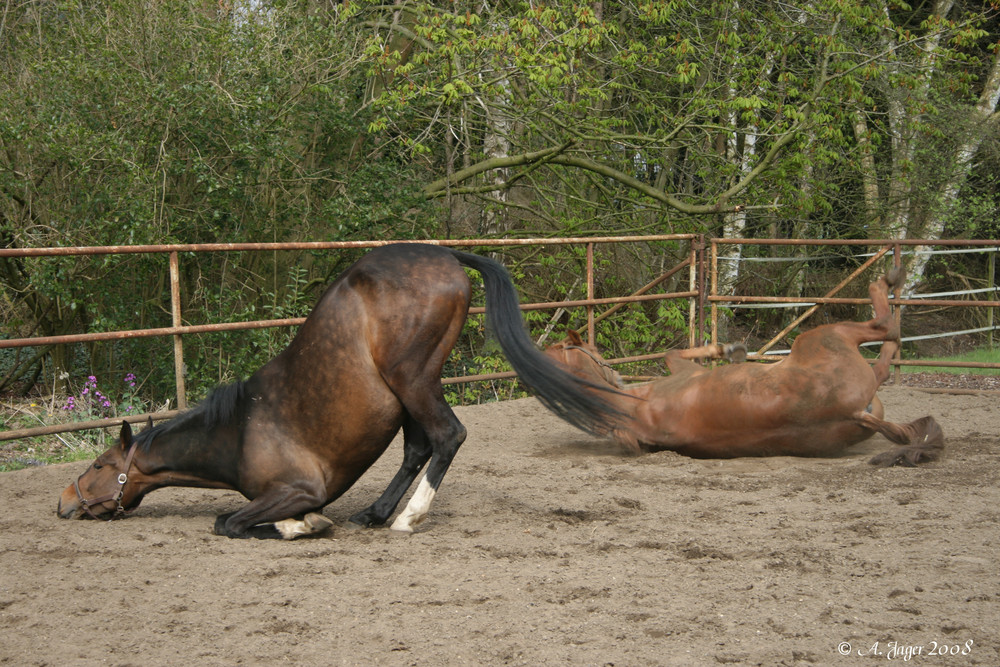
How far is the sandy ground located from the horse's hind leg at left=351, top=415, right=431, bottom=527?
0.34 feet

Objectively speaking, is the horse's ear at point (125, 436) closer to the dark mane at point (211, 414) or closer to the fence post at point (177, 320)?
the dark mane at point (211, 414)

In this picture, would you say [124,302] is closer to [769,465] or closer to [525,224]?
[525,224]

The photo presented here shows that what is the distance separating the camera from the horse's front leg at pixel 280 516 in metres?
3.58

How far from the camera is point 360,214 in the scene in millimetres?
8336

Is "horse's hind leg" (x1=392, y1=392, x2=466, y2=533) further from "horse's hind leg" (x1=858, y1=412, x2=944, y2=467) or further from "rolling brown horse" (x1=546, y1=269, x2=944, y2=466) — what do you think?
"horse's hind leg" (x1=858, y1=412, x2=944, y2=467)

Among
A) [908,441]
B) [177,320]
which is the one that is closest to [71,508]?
[177,320]

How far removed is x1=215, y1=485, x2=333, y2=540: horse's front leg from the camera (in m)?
3.58

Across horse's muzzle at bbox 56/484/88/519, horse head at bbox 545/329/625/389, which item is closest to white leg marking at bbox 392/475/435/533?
horse's muzzle at bbox 56/484/88/519

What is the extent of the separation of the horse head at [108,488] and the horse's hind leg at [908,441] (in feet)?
11.9

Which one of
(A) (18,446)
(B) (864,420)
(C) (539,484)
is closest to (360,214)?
(A) (18,446)

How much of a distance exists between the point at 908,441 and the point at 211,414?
11.8 ft

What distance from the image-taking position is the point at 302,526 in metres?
3.61

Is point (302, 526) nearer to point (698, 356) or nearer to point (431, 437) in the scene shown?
point (431, 437)

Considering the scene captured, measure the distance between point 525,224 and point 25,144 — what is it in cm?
558
